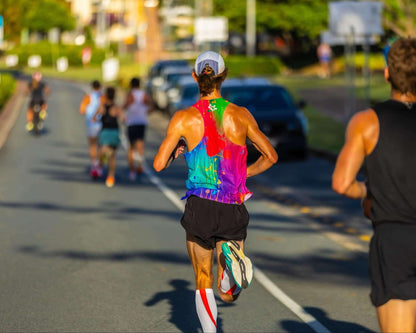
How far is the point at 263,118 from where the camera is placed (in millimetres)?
20734

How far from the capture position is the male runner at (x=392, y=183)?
4.27 metres

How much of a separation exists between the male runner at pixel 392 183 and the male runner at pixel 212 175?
1.42 m

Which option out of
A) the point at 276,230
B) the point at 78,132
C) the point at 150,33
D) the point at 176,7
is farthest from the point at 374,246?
the point at 176,7

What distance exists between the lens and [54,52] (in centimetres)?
9819

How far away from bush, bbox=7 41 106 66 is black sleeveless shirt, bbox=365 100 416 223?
313ft

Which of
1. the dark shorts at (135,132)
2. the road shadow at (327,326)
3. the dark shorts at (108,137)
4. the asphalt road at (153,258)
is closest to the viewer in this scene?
the road shadow at (327,326)

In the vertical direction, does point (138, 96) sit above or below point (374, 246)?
below

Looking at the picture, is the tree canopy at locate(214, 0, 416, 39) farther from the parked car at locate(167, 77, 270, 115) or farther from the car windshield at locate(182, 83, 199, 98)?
the car windshield at locate(182, 83, 199, 98)

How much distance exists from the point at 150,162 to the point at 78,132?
28.8 feet

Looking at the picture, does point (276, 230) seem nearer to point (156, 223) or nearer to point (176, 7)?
point (156, 223)

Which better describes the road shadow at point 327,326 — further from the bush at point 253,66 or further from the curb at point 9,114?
the bush at point 253,66

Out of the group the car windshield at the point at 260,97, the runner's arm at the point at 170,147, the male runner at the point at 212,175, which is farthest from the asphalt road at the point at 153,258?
the car windshield at the point at 260,97

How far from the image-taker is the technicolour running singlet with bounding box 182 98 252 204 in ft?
18.5

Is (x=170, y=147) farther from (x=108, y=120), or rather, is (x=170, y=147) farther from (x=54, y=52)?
(x=54, y=52)
